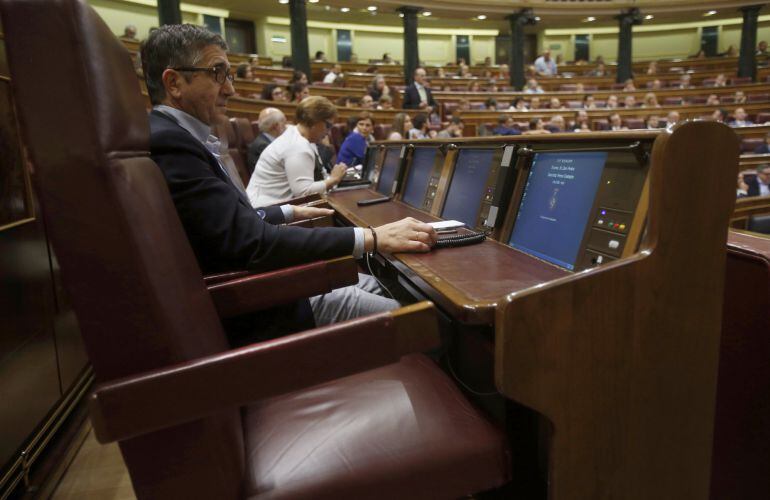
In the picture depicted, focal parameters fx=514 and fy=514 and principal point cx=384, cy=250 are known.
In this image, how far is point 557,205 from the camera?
94cm

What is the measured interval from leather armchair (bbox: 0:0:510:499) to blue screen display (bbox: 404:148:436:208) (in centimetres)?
108

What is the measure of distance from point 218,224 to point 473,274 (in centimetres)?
45

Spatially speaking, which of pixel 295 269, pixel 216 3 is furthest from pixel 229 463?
pixel 216 3

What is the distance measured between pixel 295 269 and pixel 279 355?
445 mm

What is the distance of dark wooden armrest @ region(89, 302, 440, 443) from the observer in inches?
21.1

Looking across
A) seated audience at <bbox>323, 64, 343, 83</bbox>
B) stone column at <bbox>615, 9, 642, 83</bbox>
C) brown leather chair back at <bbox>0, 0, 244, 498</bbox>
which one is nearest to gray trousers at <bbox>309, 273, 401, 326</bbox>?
brown leather chair back at <bbox>0, 0, 244, 498</bbox>

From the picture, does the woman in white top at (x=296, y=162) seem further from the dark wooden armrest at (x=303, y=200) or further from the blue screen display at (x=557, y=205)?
the blue screen display at (x=557, y=205)

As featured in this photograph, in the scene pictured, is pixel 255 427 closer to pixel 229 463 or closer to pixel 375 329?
pixel 229 463

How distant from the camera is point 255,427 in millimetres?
783

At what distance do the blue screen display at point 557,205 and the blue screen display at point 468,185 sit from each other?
200 mm

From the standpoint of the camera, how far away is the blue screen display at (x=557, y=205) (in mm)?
874

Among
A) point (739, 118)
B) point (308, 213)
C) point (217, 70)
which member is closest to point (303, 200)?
point (308, 213)

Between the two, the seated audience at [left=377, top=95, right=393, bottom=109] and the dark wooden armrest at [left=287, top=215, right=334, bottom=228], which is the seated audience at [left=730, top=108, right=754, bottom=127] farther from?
the dark wooden armrest at [left=287, top=215, right=334, bottom=228]

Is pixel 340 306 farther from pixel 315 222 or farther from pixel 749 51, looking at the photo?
pixel 749 51
